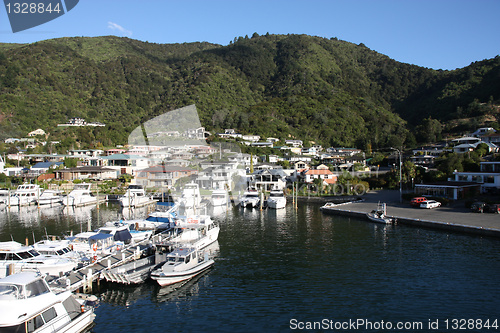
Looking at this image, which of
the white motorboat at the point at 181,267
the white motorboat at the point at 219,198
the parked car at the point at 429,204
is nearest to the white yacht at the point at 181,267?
the white motorboat at the point at 181,267

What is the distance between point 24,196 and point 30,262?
3012 centimetres

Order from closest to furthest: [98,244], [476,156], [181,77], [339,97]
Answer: [98,244] < [476,156] < [339,97] < [181,77]

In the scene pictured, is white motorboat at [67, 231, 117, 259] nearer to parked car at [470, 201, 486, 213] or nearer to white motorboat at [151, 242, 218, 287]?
white motorboat at [151, 242, 218, 287]

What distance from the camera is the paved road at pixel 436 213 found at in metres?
25.4

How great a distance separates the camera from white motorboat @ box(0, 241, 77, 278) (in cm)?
1659

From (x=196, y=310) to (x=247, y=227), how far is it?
48.6 feet

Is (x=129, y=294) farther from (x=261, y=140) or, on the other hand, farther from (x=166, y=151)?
(x=261, y=140)

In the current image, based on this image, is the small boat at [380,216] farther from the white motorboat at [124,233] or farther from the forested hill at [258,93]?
the forested hill at [258,93]

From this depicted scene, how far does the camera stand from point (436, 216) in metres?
28.4

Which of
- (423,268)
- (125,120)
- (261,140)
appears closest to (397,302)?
(423,268)

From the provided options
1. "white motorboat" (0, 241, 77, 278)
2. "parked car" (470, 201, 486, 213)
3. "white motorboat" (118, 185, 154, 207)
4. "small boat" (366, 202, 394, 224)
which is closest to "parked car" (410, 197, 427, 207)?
"small boat" (366, 202, 394, 224)

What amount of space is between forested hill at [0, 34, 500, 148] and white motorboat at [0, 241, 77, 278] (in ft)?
226

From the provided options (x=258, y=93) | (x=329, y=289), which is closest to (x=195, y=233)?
(x=329, y=289)

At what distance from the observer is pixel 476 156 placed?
46.1m
